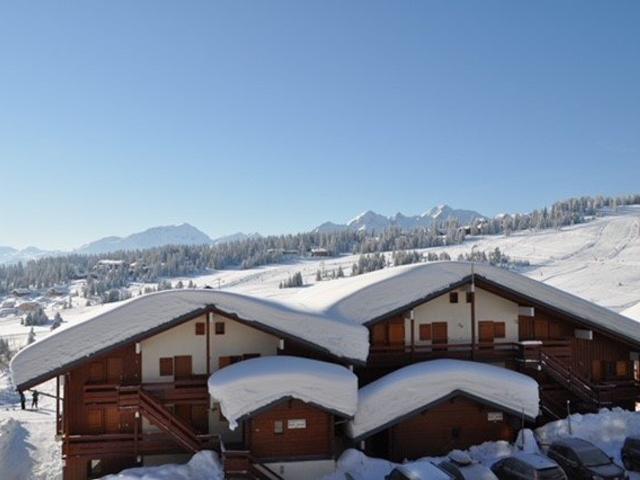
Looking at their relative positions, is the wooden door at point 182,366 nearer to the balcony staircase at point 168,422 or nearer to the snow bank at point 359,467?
the balcony staircase at point 168,422

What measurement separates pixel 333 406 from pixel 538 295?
1185cm

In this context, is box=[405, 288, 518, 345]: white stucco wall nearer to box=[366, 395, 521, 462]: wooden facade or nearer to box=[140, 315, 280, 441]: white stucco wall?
box=[366, 395, 521, 462]: wooden facade

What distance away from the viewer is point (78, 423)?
23.2 m

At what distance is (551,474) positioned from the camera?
19.9 m

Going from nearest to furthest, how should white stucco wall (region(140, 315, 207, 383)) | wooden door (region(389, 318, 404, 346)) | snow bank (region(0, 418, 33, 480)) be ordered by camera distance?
1. white stucco wall (region(140, 315, 207, 383))
2. wooden door (region(389, 318, 404, 346))
3. snow bank (region(0, 418, 33, 480))

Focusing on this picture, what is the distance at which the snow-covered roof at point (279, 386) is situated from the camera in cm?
2136

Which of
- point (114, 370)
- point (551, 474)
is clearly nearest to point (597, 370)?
point (551, 474)

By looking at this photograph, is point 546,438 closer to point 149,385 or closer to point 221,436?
point 221,436

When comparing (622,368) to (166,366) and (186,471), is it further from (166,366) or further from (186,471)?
(166,366)

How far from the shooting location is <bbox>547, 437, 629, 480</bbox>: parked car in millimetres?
20609

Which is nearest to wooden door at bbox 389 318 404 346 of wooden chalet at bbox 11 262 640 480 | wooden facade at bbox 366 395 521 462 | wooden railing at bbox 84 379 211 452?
wooden chalet at bbox 11 262 640 480

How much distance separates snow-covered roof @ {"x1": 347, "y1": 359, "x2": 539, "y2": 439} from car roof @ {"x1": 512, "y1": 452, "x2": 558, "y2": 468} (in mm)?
2929

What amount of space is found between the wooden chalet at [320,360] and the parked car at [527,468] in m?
3.06

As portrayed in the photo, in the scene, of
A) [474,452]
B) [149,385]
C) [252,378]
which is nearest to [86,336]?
[149,385]
